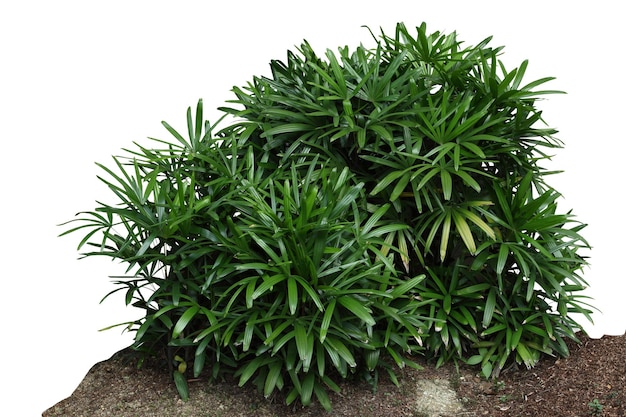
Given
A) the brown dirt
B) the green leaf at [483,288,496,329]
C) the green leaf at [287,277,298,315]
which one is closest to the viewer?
the green leaf at [287,277,298,315]

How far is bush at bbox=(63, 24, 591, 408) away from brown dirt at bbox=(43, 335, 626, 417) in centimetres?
10

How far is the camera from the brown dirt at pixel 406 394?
5641mm

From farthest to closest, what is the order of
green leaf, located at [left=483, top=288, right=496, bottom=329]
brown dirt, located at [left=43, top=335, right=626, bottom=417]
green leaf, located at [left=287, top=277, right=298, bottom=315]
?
green leaf, located at [left=483, top=288, right=496, bottom=329] < brown dirt, located at [left=43, top=335, right=626, bottom=417] < green leaf, located at [left=287, top=277, right=298, bottom=315]

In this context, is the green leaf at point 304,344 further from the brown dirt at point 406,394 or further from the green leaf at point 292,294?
the brown dirt at point 406,394

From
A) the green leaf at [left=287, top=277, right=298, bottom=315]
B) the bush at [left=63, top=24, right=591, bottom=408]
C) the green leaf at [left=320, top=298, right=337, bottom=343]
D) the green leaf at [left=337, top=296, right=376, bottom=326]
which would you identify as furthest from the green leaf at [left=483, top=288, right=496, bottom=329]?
the green leaf at [left=287, top=277, right=298, bottom=315]

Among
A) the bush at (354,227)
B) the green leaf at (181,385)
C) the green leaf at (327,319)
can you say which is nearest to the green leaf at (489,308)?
the bush at (354,227)

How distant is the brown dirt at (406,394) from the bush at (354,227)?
0.34 feet

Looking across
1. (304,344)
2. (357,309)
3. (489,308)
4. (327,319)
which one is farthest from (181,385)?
(489,308)

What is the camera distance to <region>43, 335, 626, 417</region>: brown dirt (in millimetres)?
5641

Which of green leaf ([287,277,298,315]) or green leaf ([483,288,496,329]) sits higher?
green leaf ([287,277,298,315])

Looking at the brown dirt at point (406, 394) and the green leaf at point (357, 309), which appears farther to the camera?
the brown dirt at point (406, 394)

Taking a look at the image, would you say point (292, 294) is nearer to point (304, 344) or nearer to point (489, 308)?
point (304, 344)

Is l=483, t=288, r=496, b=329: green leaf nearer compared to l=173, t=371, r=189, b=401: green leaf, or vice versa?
l=173, t=371, r=189, b=401: green leaf

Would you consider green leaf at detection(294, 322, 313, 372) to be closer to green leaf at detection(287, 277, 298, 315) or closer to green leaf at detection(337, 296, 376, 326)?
green leaf at detection(287, 277, 298, 315)
